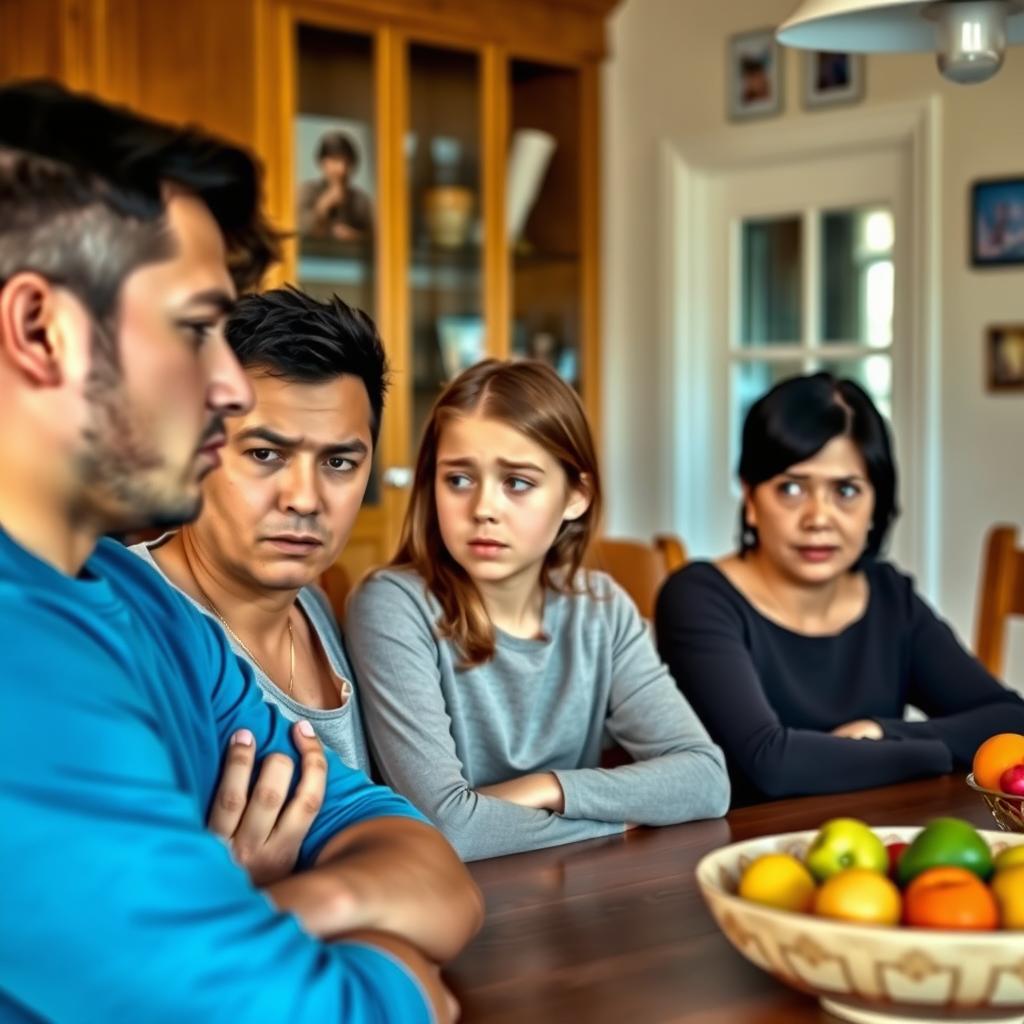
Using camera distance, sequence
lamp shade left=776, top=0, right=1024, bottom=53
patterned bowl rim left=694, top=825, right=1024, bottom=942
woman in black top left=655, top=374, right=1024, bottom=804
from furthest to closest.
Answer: woman in black top left=655, top=374, right=1024, bottom=804 → lamp shade left=776, top=0, right=1024, bottom=53 → patterned bowl rim left=694, top=825, right=1024, bottom=942

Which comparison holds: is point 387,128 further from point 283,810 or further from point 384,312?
point 283,810

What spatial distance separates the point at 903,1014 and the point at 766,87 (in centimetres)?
369

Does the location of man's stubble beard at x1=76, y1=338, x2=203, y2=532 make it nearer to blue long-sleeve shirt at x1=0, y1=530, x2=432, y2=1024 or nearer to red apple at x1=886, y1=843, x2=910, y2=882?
blue long-sleeve shirt at x1=0, y1=530, x2=432, y2=1024

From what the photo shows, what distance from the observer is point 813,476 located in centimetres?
235

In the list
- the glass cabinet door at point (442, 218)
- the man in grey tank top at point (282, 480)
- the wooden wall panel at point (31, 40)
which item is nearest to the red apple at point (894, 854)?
the man in grey tank top at point (282, 480)

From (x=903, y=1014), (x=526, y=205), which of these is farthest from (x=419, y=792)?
(x=526, y=205)

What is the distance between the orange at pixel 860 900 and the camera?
100cm

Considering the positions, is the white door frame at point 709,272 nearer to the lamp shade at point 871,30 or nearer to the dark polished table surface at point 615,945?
the lamp shade at point 871,30

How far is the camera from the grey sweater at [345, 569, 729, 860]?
66.4 inches

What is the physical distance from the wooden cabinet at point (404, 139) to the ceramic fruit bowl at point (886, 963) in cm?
302

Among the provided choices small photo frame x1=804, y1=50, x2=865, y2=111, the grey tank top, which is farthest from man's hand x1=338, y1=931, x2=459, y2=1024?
small photo frame x1=804, y1=50, x2=865, y2=111

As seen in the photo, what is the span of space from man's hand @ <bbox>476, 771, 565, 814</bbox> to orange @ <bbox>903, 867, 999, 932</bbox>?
709mm

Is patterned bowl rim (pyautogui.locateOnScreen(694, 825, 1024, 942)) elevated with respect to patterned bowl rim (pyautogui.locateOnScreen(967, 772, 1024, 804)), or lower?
elevated

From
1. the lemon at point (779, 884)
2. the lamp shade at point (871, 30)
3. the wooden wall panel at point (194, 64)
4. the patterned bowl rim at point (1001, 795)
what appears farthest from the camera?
the wooden wall panel at point (194, 64)
